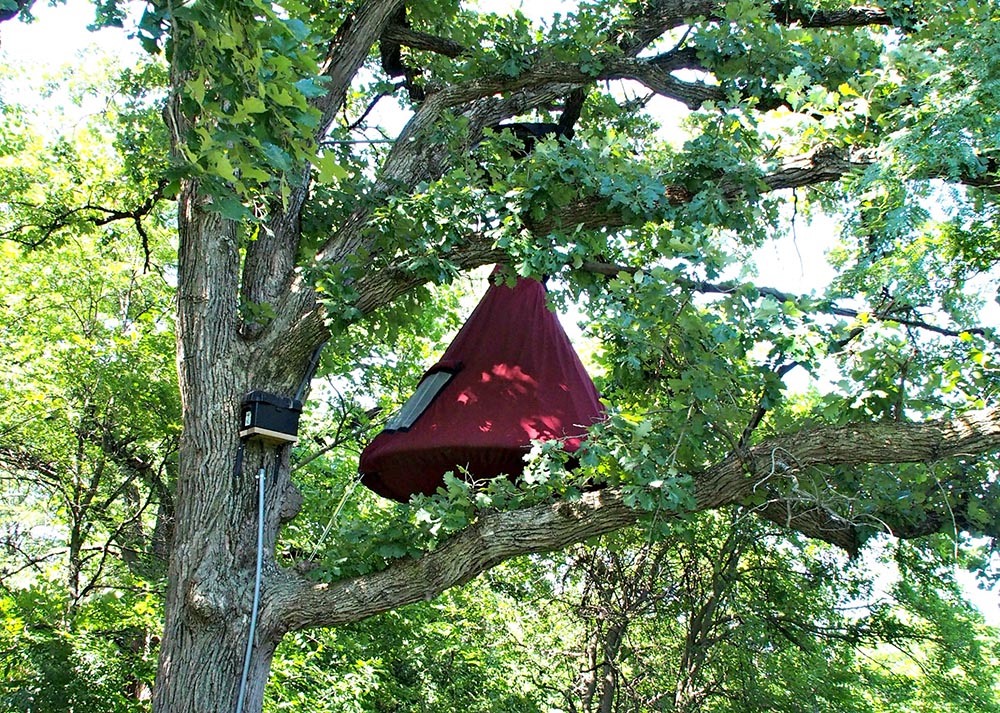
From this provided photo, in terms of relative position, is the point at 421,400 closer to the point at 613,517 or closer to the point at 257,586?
the point at 257,586

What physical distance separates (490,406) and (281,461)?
1263mm

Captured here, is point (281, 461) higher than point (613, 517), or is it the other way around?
point (281, 461)

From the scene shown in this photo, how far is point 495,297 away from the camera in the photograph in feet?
23.2

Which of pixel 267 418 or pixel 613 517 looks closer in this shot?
pixel 613 517

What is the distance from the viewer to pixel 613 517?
206 inches

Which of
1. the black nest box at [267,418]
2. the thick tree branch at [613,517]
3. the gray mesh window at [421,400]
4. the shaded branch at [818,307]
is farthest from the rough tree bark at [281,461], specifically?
the gray mesh window at [421,400]

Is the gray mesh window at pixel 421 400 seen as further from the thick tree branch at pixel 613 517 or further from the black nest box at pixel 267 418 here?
the thick tree branch at pixel 613 517

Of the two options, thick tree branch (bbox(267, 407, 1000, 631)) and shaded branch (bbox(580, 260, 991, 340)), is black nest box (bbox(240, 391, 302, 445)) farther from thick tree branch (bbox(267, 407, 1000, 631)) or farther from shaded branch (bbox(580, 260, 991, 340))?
shaded branch (bbox(580, 260, 991, 340))

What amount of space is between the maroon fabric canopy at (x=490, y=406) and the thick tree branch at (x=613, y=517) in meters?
0.77

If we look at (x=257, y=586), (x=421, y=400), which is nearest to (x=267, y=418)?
(x=257, y=586)

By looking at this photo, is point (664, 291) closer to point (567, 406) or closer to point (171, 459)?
point (567, 406)

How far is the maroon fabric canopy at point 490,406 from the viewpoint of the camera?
6.17 metres

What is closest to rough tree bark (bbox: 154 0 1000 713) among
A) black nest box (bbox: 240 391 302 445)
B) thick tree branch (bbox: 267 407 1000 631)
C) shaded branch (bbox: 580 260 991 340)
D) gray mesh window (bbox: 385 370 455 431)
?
thick tree branch (bbox: 267 407 1000 631)

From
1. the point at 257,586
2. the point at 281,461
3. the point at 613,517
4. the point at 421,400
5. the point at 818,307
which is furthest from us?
the point at 421,400
